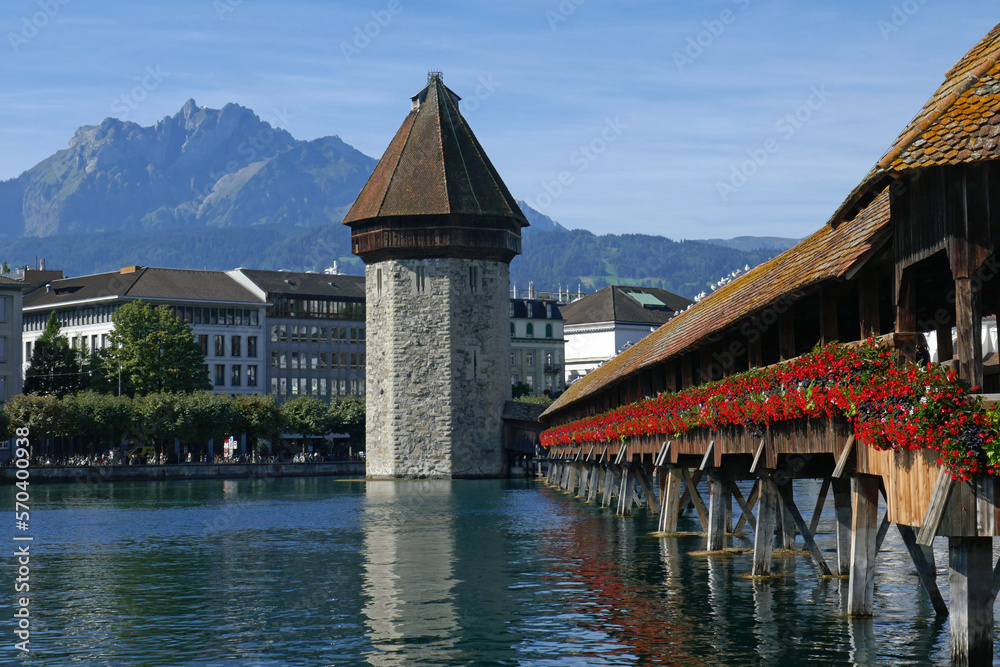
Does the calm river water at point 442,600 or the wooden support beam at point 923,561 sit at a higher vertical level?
the wooden support beam at point 923,561

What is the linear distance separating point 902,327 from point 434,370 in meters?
56.3

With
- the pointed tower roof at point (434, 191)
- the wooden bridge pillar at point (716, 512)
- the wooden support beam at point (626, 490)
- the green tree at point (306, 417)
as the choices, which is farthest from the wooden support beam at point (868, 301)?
the green tree at point (306, 417)

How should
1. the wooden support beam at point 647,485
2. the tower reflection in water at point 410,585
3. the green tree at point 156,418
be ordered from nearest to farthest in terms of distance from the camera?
the tower reflection in water at point 410,585 < the wooden support beam at point 647,485 < the green tree at point 156,418

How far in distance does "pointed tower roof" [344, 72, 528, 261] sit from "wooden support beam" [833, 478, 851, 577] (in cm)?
4928

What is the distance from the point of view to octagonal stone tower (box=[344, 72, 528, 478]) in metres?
69.5

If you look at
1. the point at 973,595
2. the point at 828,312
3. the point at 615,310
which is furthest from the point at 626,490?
the point at 615,310

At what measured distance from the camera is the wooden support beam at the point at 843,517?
61.4 ft

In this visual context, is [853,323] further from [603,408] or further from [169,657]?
[603,408]

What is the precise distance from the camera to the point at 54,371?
8912cm

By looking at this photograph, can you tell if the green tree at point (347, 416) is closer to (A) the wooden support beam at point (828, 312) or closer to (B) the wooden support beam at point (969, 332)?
(A) the wooden support beam at point (828, 312)

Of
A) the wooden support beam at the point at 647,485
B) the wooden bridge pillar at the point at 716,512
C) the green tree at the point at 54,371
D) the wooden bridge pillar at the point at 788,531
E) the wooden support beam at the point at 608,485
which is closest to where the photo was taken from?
the wooden bridge pillar at the point at 716,512

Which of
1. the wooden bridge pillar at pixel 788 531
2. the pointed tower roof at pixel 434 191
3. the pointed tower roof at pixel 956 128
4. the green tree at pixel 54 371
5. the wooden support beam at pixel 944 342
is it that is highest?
the pointed tower roof at pixel 434 191

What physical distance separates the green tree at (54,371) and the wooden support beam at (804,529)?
7149 cm

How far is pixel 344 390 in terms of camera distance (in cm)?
11919
